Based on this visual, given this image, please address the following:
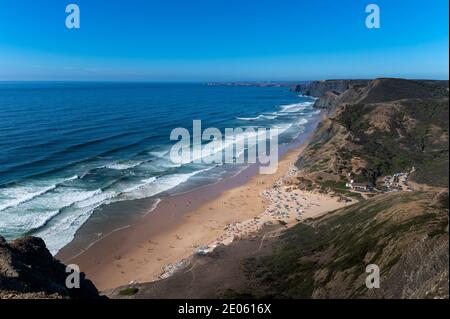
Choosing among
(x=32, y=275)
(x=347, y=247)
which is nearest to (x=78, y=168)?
(x=32, y=275)

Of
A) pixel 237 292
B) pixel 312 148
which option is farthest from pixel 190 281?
pixel 312 148

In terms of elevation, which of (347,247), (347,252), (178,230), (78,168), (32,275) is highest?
(78,168)

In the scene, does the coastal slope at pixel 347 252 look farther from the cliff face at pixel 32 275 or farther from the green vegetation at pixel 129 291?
the cliff face at pixel 32 275

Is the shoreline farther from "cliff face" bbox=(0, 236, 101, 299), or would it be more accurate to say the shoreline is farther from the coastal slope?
"cliff face" bbox=(0, 236, 101, 299)

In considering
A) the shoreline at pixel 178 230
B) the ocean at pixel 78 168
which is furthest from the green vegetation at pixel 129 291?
the ocean at pixel 78 168

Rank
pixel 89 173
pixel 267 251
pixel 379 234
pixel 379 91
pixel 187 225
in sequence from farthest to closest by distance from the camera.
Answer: pixel 379 91 → pixel 89 173 → pixel 187 225 → pixel 267 251 → pixel 379 234

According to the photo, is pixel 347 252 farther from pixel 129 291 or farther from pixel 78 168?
pixel 78 168
